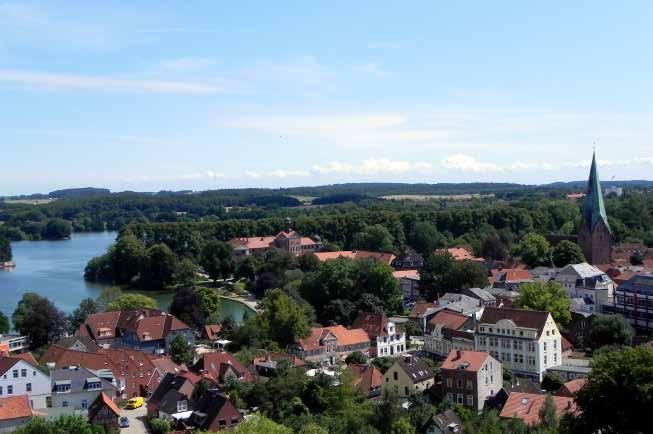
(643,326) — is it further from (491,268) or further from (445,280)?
(491,268)

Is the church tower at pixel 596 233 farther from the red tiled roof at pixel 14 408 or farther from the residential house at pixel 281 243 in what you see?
the red tiled roof at pixel 14 408

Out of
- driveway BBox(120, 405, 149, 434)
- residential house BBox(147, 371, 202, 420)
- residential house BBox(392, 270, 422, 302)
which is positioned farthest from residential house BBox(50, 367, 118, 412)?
residential house BBox(392, 270, 422, 302)

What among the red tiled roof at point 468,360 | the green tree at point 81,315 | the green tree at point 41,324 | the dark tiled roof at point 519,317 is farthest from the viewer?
the green tree at point 81,315

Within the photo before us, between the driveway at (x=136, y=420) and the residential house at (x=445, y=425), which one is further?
the driveway at (x=136, y=420)

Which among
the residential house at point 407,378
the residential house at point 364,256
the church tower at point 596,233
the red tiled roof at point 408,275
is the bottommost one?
the residential house at point 407,378

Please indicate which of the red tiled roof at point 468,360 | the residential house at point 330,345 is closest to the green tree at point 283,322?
the residential house at point 330,345

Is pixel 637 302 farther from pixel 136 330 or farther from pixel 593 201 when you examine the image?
pixel 136 330

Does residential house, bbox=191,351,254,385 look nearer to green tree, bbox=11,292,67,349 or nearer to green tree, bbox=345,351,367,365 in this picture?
green tree, bbox=345,351,367,365
